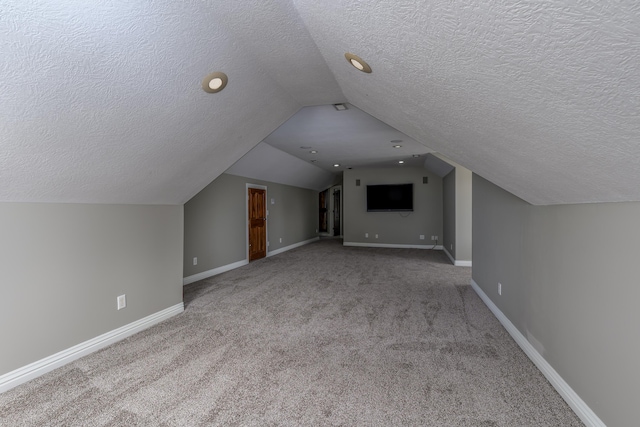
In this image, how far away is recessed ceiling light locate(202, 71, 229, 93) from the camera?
218 cm

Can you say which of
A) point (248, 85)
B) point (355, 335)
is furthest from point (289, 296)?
point (248, 85)

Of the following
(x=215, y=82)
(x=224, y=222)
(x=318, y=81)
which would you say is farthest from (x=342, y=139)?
(x=215, y=82)

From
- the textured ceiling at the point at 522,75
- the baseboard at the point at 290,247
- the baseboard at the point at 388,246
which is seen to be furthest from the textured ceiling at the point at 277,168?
the textured ceiling at the point at 522,75

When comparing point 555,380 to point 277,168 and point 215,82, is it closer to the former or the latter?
point 215,82

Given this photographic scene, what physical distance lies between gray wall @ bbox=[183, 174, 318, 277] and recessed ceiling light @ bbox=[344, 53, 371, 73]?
13.0 feet

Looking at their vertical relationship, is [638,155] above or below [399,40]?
below

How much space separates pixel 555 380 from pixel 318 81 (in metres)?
2.77

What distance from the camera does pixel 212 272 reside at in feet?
18.9

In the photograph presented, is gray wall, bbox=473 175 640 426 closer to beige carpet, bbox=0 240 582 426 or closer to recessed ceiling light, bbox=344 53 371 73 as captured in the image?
beige carpet, bbox=0 240 582 426

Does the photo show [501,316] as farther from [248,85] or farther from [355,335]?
[248,85]

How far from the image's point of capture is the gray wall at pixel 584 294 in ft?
4.80

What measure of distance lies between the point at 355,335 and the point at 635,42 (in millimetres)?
2759

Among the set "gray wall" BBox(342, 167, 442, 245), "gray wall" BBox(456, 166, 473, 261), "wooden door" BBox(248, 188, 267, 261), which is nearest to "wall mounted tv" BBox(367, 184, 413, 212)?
"gray wall" BBox(342, 167, 442, 245)

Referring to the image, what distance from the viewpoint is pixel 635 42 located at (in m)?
0.72
